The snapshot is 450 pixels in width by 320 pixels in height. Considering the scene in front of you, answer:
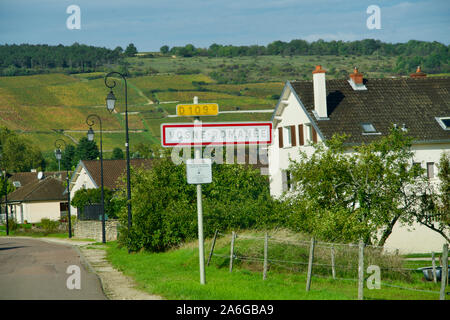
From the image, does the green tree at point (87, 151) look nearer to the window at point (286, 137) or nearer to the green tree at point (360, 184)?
the window at point (286, 137)

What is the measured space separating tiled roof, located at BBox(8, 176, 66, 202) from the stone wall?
2980 cm

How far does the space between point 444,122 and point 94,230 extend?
961 inches

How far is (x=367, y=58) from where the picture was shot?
591ft

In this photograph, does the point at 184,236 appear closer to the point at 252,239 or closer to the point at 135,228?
the point at 135,228

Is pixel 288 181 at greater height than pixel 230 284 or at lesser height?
greater

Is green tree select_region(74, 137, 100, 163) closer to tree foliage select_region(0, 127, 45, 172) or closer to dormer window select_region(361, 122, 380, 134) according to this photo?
tree foliage select_region(0, 127, 45, 172)

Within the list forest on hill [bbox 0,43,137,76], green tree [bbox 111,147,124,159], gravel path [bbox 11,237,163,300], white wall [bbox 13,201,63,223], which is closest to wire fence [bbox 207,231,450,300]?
gravel path [bbox 11,237,163,300]

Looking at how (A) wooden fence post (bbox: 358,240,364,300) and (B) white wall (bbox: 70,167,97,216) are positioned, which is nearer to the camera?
(A) wooden fence post (bbox: 358,240,364,300)

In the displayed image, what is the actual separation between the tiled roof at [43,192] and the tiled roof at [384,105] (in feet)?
158

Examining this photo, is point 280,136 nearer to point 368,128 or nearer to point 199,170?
point 368,128

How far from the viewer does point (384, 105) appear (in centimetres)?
3784

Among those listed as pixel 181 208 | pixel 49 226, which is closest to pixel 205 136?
pixel 181 208

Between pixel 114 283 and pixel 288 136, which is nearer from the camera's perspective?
pixel 114 283

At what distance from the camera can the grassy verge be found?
41.1 ft
